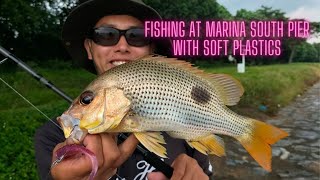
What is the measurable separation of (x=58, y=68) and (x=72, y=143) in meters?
25.9

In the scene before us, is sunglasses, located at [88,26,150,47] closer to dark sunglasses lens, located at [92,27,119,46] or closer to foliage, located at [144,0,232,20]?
dark sunglasses lens, located at [92,27,119,46]

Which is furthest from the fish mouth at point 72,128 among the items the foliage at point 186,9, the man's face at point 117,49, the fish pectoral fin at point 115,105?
the foliage at point 186,9

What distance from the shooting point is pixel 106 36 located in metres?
2.76

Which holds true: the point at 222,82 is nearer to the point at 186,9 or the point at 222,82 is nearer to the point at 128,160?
the point at 128,160

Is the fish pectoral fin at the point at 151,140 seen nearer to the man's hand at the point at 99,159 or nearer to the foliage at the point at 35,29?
the man's hand at the point at 99,159

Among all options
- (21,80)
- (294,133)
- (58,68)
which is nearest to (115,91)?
(294,133)

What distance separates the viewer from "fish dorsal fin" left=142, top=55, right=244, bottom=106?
2.05 metres

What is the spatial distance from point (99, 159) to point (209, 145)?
0.55 metres

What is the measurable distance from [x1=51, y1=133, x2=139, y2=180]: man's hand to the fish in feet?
0.23

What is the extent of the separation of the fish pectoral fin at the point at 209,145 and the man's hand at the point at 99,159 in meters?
0.30

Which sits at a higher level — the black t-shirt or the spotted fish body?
the spotted fish body

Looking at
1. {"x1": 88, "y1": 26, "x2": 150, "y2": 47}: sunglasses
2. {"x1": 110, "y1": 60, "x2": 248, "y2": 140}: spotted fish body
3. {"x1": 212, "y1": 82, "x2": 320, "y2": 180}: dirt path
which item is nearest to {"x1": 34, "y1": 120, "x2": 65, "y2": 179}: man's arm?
{"x1": 88, "y1": 26, "x2": 150, "y2": 47}: sunglasses

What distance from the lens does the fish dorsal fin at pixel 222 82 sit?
2.05m

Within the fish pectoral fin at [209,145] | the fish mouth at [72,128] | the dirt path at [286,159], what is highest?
the fish mouth at [72,128]
